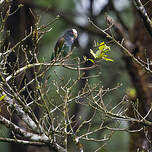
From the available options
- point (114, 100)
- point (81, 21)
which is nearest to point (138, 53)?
point (114, 100)

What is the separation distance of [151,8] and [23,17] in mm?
1366

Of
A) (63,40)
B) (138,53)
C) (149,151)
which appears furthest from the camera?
(138,53)

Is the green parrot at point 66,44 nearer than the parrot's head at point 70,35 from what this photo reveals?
Yes

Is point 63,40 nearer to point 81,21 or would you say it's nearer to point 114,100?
point 114,100

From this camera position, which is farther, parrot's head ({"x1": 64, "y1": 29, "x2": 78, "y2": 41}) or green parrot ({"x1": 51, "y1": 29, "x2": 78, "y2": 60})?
parrot's head ({"x1": 64, "y1": 29, "x2": 78, "y2": 41})

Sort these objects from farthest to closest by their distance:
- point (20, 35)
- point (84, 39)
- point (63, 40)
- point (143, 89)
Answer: point (84, 39) → point (143, 89) → point (20, 35) → point (63, 40)

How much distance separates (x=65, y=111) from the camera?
1.66 m

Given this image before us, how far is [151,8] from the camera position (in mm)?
2004

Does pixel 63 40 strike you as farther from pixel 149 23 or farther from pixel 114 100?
pixel 114 100

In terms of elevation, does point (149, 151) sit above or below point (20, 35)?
below

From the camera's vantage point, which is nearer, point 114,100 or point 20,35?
point 20,35

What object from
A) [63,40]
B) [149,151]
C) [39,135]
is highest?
[63,40]

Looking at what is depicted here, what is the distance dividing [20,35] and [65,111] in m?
1.09

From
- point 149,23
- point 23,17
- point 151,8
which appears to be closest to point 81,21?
point 23,17
